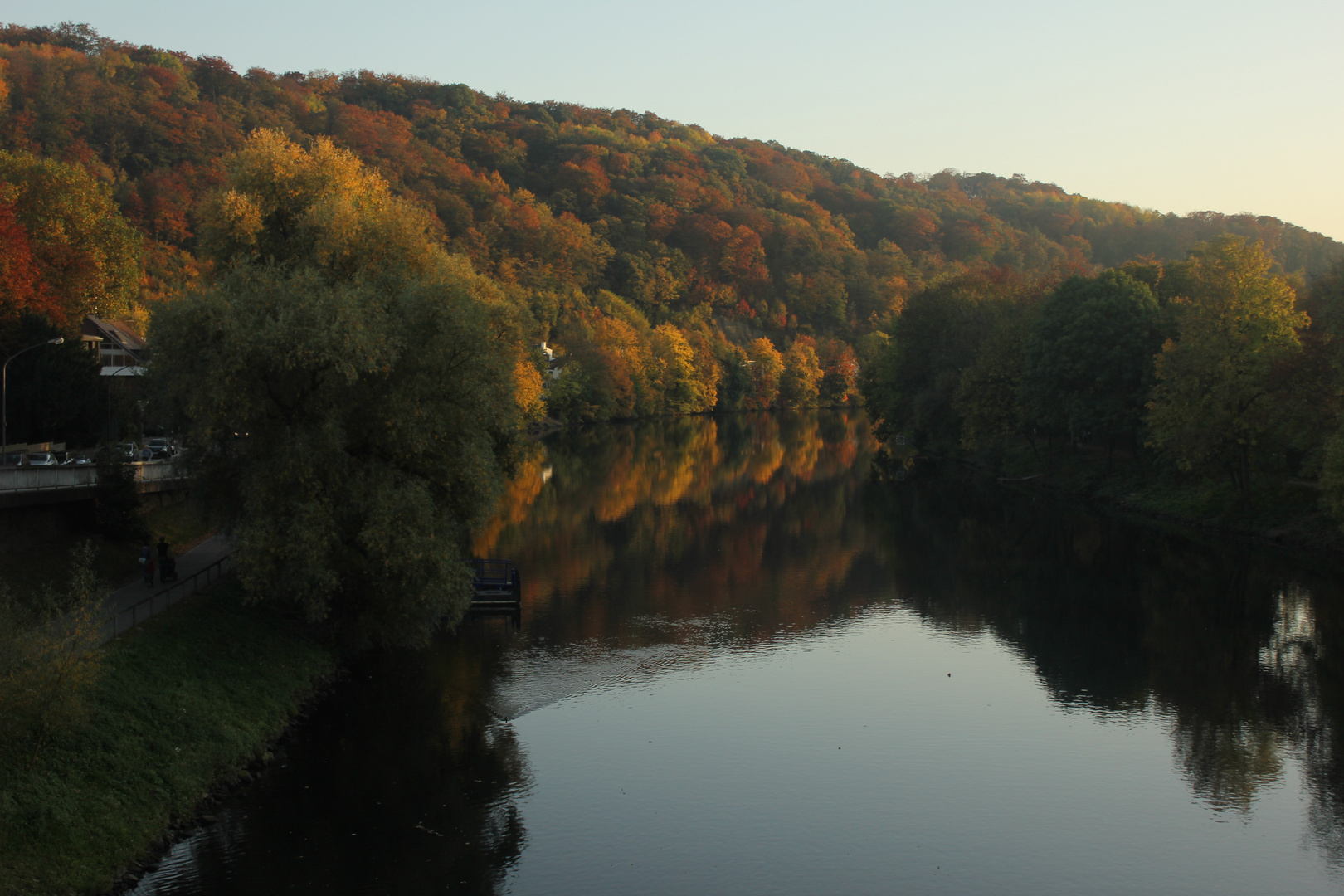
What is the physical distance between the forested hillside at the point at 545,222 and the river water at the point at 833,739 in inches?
1663

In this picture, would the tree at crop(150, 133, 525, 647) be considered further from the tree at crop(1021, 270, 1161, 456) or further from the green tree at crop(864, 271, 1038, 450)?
the green tree at crop(864, 271, 1038, 450)

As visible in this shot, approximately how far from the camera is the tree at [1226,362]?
1945 inches

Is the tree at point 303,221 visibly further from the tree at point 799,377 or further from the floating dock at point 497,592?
the tree at point 799,377

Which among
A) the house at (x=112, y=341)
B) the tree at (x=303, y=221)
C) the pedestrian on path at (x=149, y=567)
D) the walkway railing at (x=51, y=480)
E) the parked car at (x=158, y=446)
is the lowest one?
the pedestrian on path at (x=149, y=567)

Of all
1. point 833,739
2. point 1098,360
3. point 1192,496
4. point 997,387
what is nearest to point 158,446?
point 833,739

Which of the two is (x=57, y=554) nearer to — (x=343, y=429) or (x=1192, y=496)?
(x=343, y=429)

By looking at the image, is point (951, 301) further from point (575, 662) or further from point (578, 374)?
point (575, 662)

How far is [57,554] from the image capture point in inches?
1217

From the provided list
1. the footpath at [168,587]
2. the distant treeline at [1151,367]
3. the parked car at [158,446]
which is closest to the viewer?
the footpath at [168,587]

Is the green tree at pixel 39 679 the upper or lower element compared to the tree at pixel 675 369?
lower

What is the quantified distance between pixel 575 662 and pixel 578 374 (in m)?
94.4

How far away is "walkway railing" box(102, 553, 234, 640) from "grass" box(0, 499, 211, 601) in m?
1.58

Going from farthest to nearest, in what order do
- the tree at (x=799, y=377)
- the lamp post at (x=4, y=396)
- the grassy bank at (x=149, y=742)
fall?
the tree at (x=799, y=377) < the lamp post at (x=4, y=396) < the grassy bank at (x=149, y=742)

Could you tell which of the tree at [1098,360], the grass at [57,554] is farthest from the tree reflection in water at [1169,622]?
the grass at [57,554]
